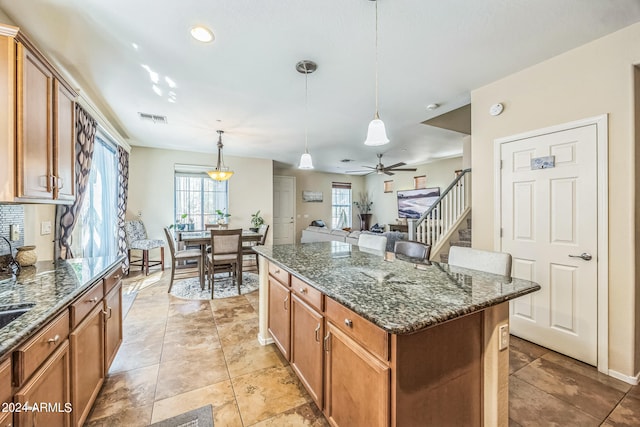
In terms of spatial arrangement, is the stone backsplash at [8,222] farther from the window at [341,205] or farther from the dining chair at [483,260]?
the window at [341,205]

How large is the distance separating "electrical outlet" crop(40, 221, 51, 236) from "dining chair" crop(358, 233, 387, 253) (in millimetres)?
2963

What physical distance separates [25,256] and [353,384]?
7.59 ft

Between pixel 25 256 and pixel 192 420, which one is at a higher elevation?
pixel 25 256

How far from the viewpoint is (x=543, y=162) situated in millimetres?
2479

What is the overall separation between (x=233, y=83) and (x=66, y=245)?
238 centimetres

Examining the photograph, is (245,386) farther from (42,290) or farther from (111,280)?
(42,290)

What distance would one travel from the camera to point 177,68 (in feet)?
8.36

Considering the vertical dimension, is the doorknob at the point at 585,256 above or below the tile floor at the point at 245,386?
above

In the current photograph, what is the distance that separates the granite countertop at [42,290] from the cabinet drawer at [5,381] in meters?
0.07

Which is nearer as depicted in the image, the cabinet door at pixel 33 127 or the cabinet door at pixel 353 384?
the cabinet door at pixel 353 384

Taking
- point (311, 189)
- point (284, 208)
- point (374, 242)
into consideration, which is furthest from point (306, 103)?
point (311, 189)

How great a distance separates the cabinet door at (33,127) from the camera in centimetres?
139

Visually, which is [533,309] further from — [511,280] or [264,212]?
[264,212]

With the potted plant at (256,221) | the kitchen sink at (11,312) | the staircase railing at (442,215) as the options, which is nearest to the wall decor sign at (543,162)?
the staircase railing at (442,215)
